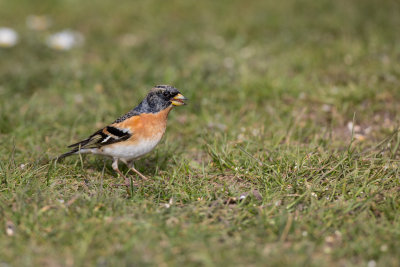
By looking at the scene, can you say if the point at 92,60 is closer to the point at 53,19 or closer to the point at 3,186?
the point at 53,19

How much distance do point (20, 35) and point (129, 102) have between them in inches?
135

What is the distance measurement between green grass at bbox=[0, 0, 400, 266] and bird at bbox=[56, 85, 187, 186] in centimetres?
23

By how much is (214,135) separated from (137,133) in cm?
107

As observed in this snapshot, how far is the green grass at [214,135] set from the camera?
3.41 m

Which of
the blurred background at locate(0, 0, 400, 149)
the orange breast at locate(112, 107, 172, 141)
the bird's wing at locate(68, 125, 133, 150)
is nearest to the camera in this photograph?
the orange breast at locate(112, 107, 172, 141)

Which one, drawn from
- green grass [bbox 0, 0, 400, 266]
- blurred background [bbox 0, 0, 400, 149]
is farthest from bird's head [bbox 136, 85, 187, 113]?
blurred background [bbox 0, 0, 400, 149]

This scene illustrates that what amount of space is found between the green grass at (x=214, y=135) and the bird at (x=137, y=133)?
23 centimetres

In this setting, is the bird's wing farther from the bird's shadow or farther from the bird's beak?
the bird's beak

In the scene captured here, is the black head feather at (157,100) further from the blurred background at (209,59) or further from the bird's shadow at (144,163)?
the blurred background at (209,59)

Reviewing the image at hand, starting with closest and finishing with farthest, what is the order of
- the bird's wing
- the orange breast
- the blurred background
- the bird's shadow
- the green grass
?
the green grass → the orange breast → the bird's wing → the bird's shadow → the blurred background

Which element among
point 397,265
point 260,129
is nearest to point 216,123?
point 260,129

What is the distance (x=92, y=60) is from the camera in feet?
25.8

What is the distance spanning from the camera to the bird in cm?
454

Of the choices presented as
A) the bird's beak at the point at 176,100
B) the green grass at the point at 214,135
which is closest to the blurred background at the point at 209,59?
the green grass at the point at 214,135
